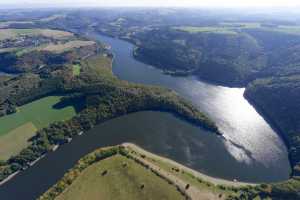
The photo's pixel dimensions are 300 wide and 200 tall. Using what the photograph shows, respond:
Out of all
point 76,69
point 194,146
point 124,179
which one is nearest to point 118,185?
point 124,179

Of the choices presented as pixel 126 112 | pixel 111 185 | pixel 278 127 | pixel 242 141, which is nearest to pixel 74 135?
pixel 126 112

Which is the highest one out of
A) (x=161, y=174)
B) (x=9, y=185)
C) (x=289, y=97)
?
(x=289, y=97)

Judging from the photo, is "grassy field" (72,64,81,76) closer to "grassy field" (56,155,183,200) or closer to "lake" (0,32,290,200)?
"lake" (0,32,290,200)

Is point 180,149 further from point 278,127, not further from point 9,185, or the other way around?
point 9,185

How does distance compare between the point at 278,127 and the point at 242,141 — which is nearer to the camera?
the point at 242,141

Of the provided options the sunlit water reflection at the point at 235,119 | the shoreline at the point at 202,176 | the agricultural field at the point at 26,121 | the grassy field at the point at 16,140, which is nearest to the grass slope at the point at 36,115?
the agricultural field at the point at 26,121

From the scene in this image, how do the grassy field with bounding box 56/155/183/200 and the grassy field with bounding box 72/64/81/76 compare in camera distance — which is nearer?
the grassy field with bounding box 56/155/183/200

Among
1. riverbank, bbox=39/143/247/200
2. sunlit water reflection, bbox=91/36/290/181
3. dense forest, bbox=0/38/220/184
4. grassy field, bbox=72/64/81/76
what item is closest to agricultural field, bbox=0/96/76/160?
dense forest, bbox=0/38/220/184
